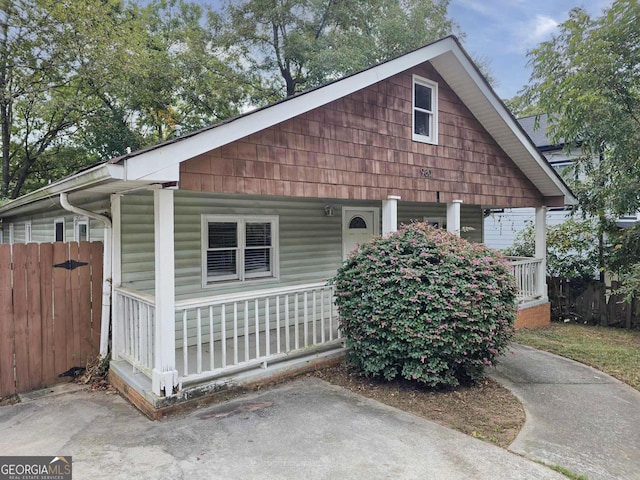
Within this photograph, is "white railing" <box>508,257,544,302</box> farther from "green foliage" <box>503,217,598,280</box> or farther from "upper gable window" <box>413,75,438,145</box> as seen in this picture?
"upper gable window" <box>413,75,438,145</box>

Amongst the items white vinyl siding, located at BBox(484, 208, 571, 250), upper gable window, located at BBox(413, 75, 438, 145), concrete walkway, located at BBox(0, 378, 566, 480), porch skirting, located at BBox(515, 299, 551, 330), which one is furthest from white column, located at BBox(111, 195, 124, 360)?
white vinyl siding, located at BBox(484, 208, 571, 250)

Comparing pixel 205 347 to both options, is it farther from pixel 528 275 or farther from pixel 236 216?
pixel 528 275

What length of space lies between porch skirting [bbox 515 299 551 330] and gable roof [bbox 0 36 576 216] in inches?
101

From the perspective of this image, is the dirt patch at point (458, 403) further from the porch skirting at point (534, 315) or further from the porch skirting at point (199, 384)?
the porch skirting at point (534, 315)

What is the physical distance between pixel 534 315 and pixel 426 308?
594 centimetres

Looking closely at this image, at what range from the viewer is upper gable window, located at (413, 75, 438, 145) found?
783cm

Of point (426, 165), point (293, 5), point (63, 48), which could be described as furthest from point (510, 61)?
point (63, 48)

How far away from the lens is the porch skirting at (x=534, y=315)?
29.8ft

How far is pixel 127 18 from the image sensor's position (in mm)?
17891

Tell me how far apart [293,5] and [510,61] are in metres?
10.8

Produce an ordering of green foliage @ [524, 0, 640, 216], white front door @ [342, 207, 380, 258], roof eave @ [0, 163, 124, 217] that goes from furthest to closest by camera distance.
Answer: white front door @ [342, 207, 380, 258] → green foliage @ [524, 0, 640, 216] → roof eave @ [0, 163, 124, 217]

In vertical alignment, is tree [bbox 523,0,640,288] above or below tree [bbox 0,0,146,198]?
below

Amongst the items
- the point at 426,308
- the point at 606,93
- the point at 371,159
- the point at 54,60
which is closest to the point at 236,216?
the point at 371,159

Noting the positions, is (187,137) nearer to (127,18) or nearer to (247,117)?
(247,117)
